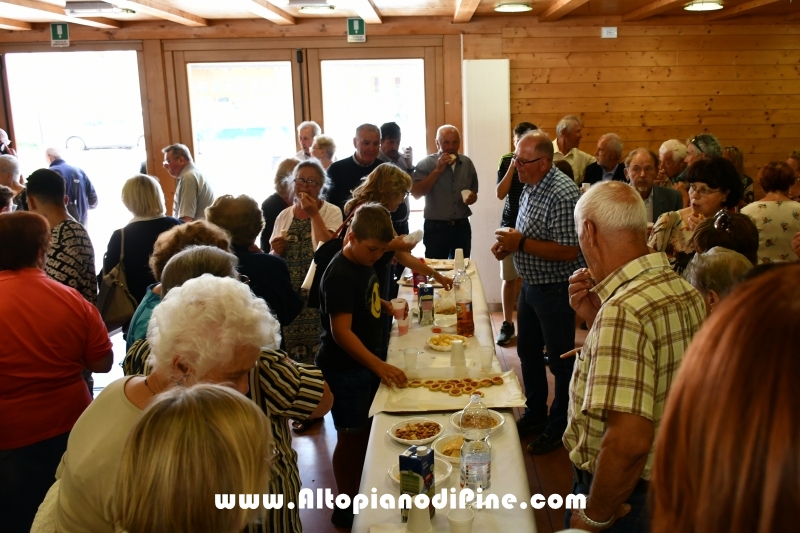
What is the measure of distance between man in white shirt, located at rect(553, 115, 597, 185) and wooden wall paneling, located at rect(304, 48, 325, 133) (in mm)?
2420

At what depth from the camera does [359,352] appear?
97.2 inches

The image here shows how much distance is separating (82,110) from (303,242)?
4327 mm

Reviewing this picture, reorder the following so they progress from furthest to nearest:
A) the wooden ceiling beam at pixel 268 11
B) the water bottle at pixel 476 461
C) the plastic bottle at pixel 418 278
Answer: the wooden ceiling beam at pixel 268 11 → the plastic bottle at pixel 418 278 → the water bottle at pixel 476 461

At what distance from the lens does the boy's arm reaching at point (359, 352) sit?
246cm

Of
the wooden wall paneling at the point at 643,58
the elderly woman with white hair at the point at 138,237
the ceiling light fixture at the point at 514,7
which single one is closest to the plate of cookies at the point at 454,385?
the elderly woman with white hair at the point at 138,237

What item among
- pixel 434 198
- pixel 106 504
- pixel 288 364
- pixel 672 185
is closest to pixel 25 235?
pixel 288 364

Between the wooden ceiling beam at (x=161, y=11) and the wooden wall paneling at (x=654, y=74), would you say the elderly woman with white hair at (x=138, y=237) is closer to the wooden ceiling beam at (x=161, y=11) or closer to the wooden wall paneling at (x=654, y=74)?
the wooden ceiling beam at (x=161, y=11)

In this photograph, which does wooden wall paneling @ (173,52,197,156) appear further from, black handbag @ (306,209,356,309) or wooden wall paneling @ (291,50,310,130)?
black handbag @ (306,209,356,309)

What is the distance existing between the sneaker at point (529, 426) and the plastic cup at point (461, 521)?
6.90 feet

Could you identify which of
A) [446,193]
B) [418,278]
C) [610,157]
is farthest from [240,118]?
[610,157]

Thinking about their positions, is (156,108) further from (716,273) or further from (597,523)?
(597,523)

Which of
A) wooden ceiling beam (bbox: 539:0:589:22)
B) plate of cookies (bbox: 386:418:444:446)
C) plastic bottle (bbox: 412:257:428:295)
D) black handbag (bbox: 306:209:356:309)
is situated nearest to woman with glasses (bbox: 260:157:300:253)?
plastic bottle (bbox: 412:257:428:295)

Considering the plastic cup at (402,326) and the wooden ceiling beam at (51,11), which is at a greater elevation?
the wooden ceiling beam at (51,11)

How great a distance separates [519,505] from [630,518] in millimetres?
283
